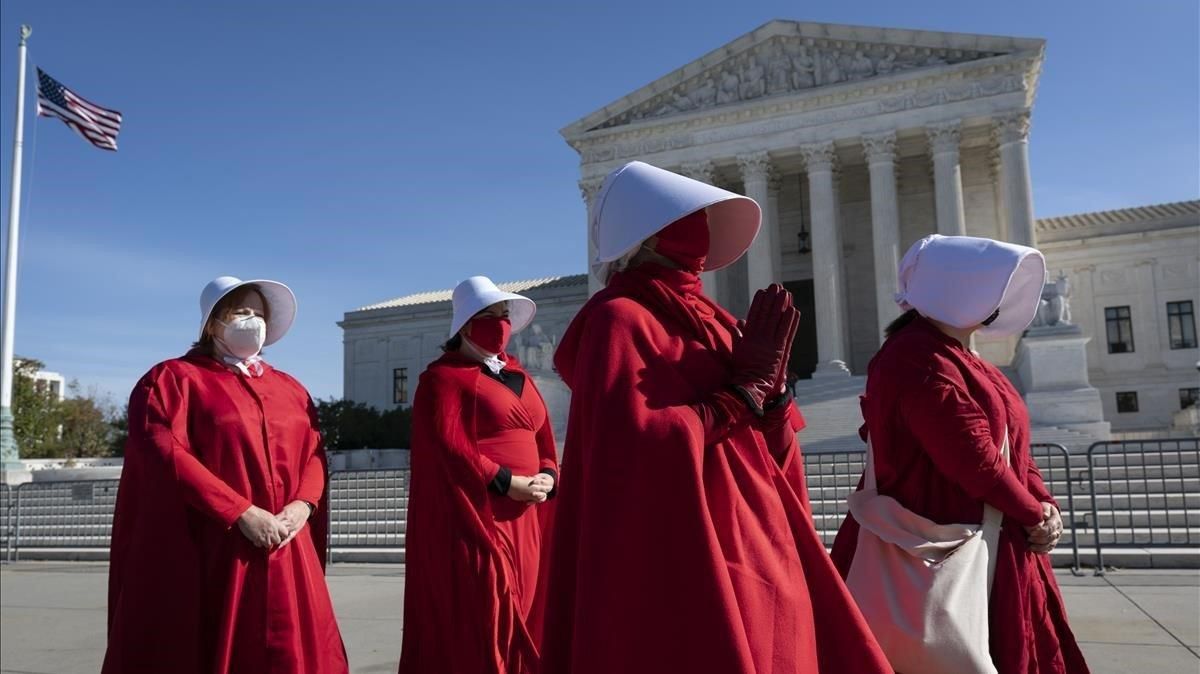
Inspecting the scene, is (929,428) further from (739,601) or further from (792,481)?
(739,601)

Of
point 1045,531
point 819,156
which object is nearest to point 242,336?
point 1045,531

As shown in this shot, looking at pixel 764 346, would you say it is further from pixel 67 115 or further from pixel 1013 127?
pixel 1013 127

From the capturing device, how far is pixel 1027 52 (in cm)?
2975

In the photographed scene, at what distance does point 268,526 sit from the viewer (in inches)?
145

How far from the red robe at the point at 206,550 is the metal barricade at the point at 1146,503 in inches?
298

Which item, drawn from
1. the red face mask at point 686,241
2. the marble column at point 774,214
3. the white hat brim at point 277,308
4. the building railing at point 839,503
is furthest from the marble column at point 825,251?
the red face mask at point 686,241

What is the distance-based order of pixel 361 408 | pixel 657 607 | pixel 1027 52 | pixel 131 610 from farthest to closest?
pixel 361 408
pixel 1027 52
pixel 131 610
pixel 657 607

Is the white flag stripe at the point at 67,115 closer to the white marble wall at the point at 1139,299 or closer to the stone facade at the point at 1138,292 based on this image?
the stone facade at the point at 1138,292

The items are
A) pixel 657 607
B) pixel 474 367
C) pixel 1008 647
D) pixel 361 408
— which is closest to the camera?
pixel 657 607

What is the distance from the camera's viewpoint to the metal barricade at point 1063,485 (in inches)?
349

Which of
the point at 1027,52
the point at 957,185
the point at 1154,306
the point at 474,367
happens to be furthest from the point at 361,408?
→ the point at 474,367

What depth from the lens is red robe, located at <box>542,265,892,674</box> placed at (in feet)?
6.56

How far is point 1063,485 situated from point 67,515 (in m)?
14.9

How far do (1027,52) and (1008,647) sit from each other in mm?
31454
